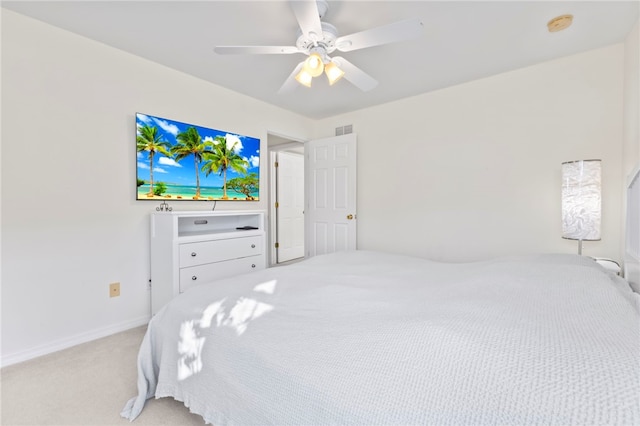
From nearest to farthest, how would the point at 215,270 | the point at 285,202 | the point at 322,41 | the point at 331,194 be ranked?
the point at 322,41
the point at 215,270
the point at 331,194
the point at 285,202

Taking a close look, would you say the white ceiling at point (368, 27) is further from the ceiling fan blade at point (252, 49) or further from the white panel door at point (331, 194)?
the white panel door at point (331, 194)

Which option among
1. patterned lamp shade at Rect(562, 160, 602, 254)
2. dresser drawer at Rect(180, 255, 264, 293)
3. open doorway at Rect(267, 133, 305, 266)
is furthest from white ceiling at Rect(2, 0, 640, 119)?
open doorway at Rect(267, 133, 305, 266)

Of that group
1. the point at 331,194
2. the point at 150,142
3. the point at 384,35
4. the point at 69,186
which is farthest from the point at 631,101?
the point at 69,186

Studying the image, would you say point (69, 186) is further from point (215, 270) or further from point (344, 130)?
point (344, 130)

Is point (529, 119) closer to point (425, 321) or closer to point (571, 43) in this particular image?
point (571, 43)

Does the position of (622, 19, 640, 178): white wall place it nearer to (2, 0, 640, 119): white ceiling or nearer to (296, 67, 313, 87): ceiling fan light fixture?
(2, 0, 640, 119): white ceiling

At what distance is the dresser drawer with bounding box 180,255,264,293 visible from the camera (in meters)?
2.50

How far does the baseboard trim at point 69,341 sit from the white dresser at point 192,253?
8.2 inches

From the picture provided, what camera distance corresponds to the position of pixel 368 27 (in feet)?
6.77

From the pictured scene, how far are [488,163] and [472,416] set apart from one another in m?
2.84

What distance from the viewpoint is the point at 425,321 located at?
95 centimetres

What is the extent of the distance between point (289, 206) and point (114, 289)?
335cm

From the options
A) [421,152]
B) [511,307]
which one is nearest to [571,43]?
[421,152]

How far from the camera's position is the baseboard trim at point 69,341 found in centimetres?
196
